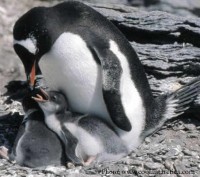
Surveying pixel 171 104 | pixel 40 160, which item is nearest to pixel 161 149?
pixel 171 104

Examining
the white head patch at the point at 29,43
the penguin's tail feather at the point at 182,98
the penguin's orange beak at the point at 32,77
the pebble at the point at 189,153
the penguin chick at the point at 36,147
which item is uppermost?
the white head patch at the point at 29,43

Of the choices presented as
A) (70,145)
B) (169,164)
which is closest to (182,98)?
(169,164)

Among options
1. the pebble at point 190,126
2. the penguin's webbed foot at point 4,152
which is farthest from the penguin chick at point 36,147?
the pebble at point 190,126

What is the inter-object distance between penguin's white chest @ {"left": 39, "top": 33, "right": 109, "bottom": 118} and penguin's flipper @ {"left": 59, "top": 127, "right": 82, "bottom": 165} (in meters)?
0.26

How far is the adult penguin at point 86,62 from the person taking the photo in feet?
13.3

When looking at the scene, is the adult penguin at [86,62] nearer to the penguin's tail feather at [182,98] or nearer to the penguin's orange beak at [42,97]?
the penguin's orange beak at [42,97]

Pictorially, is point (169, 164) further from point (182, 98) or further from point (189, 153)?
point (182, 98)

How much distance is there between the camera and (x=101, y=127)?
4.14 m

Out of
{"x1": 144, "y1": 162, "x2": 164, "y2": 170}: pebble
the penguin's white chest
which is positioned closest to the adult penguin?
the penguin's white chest

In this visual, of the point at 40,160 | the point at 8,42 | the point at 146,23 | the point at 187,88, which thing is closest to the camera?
the point at 40,160

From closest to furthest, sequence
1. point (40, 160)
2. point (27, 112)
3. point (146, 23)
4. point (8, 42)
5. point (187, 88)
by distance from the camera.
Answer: point (40, 160) < point (27, 112) < point (187, 88) < point (146, 23) < point (8, 42)

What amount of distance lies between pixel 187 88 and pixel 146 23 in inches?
25.9

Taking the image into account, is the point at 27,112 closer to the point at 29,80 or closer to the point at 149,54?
the point at 29,80

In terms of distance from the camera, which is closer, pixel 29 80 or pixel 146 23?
pixel 29 80
